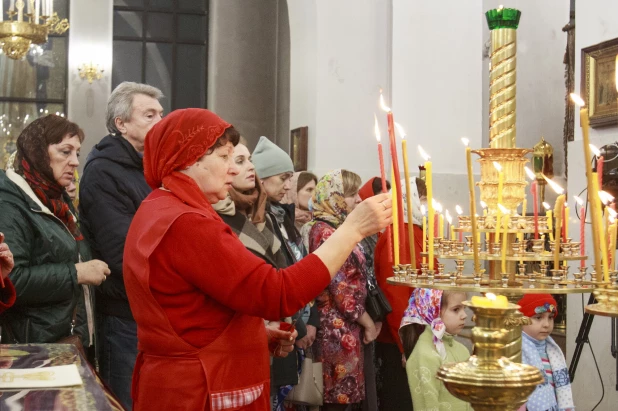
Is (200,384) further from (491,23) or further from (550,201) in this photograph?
(550,201)

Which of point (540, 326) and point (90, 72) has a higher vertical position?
point (90, 72)

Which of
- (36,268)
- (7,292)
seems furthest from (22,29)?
(7,292)

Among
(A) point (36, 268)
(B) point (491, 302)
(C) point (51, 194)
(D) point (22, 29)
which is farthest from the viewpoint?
(D) point (22, 29)

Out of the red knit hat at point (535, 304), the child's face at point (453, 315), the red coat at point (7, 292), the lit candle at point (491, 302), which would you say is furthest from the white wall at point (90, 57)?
the lit candle at point (491, 302)

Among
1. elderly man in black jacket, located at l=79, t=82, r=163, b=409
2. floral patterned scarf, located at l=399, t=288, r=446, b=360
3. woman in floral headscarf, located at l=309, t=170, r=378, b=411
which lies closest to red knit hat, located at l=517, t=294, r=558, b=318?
floral patterned scarf, located at l=399, t=288, r=446, b=360

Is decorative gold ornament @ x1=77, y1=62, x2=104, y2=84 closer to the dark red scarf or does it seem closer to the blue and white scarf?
the dark red scarf

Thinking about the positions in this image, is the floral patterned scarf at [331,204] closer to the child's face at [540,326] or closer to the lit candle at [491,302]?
the child's face at [540,326]

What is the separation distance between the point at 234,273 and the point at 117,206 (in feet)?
5.20

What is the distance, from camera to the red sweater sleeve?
2395mm

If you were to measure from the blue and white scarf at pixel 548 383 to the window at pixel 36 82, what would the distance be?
34.0 ft

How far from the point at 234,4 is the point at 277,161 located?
8400 millimetres

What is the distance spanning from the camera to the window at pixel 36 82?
13188mm

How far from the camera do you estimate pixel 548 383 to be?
4.09 metres

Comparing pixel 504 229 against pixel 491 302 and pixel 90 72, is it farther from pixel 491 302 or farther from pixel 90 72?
pixel 90 72
